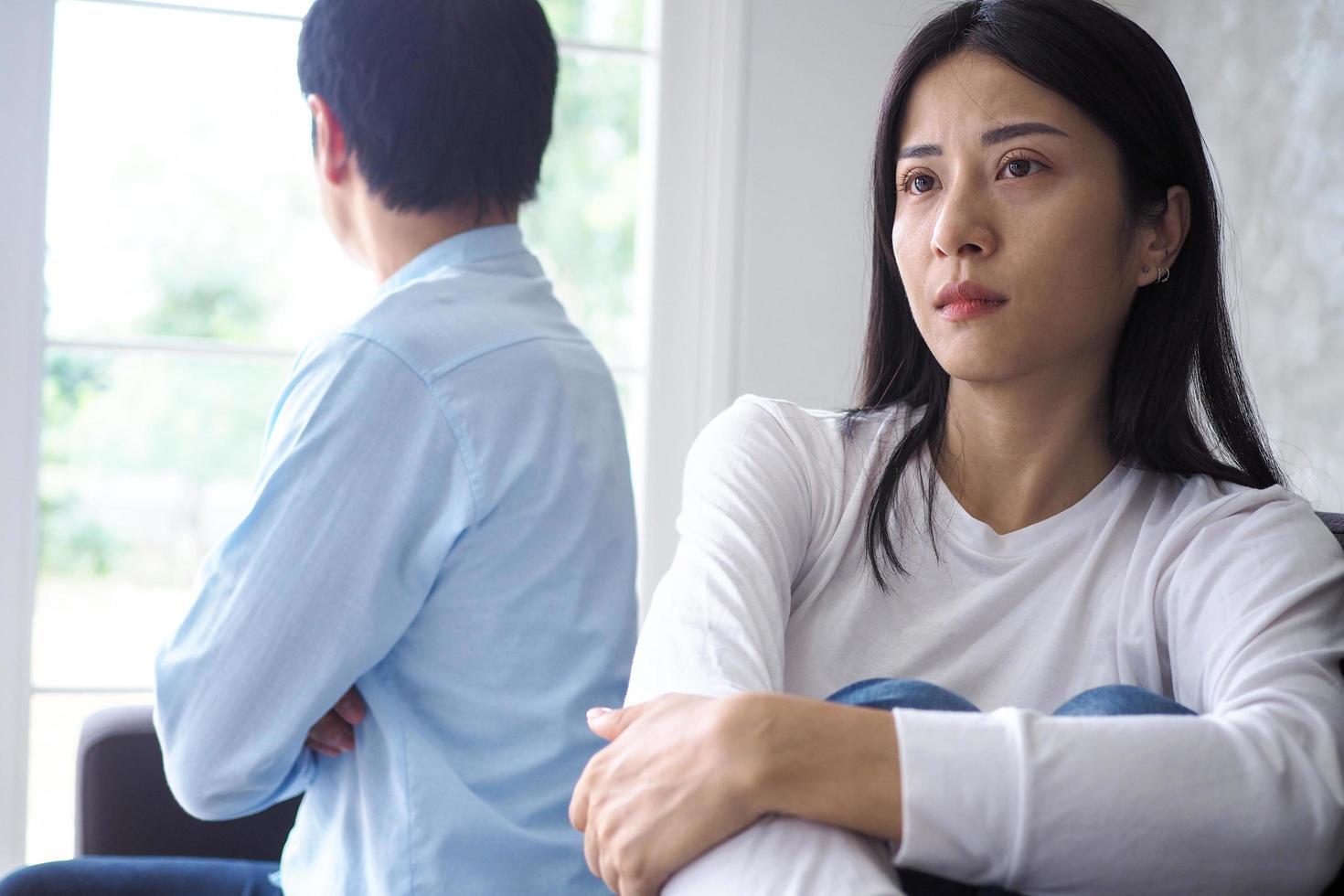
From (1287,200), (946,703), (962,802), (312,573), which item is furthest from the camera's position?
(1287,200)

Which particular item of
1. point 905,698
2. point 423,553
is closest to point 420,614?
point 423,553

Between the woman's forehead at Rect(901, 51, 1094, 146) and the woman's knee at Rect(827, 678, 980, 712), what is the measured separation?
1.79ft

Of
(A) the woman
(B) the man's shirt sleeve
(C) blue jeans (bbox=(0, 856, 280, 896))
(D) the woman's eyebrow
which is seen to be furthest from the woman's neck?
(C) blue jeans (bbox=(0, 856, 280, 896))

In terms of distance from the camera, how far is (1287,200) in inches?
88.6

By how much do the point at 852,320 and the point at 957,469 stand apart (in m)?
1.39

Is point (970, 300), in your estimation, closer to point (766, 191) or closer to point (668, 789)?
point (668, 789)

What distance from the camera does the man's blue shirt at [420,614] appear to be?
121cm

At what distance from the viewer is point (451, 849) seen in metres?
1.25

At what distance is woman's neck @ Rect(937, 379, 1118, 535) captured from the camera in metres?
Answer: 1.21

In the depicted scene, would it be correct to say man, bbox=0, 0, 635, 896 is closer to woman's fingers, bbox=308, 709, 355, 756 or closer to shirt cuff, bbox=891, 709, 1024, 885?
woman's fingers, bbox=308, 709, 355, 756

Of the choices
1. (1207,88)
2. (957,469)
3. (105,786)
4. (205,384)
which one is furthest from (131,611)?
(1207,88)

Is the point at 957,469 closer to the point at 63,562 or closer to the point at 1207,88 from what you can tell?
the point at 1207,88

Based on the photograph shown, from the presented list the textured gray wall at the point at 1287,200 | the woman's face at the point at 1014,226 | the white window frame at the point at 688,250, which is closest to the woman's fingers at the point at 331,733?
the woman's face at the point at 1014,226

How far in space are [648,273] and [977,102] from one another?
149 centimetres
